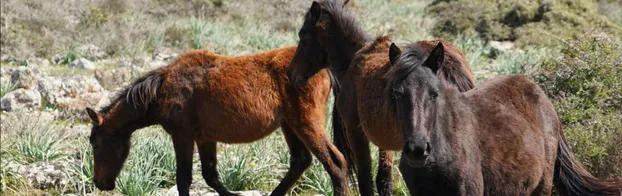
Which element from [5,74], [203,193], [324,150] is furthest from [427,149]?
[5,74]

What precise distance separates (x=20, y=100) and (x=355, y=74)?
7346 millimetres

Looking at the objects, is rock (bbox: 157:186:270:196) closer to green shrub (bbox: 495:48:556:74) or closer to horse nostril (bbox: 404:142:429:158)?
horse nostril (bbox: 404:142:429:158)

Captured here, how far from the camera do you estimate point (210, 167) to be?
8102 millimetres

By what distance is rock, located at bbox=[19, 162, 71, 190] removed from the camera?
877 cm

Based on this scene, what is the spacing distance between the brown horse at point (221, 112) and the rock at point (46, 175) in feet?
3.30

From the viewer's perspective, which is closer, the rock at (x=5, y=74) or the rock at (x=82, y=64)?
the rock at (x=5, y=74)

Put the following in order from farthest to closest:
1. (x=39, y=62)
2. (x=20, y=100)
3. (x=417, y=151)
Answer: (x=39, y=62), (x=20, y=100), (x=417, y=151)

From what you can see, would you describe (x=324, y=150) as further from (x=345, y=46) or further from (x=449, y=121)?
(x=449, y=121)

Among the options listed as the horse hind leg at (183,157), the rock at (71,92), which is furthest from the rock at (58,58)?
the horse hind leg at (183,157)

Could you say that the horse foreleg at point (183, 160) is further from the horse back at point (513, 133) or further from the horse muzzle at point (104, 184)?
the horse back at point (513, 133)

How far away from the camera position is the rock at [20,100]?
12.1 meters

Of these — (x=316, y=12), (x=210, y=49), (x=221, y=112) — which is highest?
(x=316, y=12)

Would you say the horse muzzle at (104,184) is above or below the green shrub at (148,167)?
above

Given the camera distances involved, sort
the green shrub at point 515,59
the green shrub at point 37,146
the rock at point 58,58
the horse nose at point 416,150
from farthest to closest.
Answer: the rock at point 58,58, the green shrub at point 515,59, the green shrub at point 37,146, the horse nose at point 416,150
